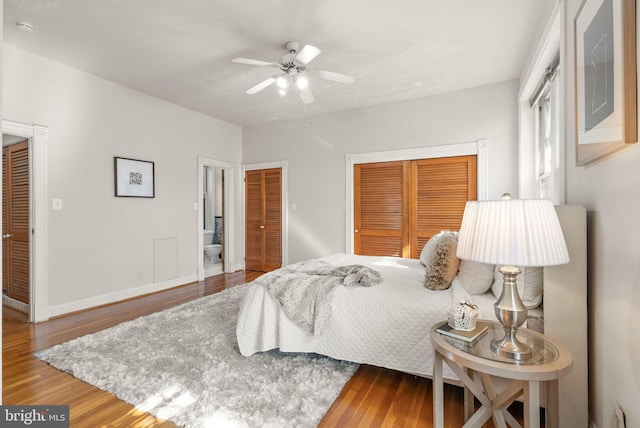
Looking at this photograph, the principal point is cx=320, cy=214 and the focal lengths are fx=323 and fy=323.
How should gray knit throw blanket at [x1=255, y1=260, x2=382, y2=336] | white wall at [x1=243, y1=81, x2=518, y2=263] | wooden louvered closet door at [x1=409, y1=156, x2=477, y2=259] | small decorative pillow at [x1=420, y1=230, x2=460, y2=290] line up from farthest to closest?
wooden louvered closet door at [x1=409, y1=156, x2=477, y2=259]
white wall at [x1=243, y1=81, x2=518, y2=263]
gray knit throw blanket at [x1=255, y1=260, x2=382, y2=336]
small decorative pillow at [x1=420, y1=230, x2=460, y2=290]

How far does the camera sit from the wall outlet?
125 centimetres

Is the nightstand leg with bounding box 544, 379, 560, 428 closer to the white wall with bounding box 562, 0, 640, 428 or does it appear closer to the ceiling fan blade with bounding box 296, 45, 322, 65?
the white wall with bounding box 562, 0, 640, 428

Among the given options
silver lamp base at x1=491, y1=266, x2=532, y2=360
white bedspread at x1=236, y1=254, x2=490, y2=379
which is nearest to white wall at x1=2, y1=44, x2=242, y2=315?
white bedspread at x1=236, y1=254, x2=490, y2=379

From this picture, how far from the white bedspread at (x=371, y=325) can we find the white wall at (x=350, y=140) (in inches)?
93.2

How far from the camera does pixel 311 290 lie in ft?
7.78

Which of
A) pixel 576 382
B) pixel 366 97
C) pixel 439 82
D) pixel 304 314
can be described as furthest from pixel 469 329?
pixel 366 97

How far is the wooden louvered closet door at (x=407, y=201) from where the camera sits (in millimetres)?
4188

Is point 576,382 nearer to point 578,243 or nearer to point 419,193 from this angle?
point 578,243

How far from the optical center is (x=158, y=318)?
3.29 m

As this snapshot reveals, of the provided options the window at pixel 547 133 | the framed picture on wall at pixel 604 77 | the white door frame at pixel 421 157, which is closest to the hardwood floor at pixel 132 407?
the framed picture on wall at pixel 604 77

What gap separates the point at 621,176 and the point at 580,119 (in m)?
0.51

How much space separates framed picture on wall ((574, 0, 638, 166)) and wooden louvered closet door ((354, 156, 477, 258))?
251 centimetres

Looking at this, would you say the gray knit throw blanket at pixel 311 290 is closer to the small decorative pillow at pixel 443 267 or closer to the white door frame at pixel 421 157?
the small decorative pillow at pixel 443 267

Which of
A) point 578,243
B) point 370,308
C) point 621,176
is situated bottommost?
point 370,308
